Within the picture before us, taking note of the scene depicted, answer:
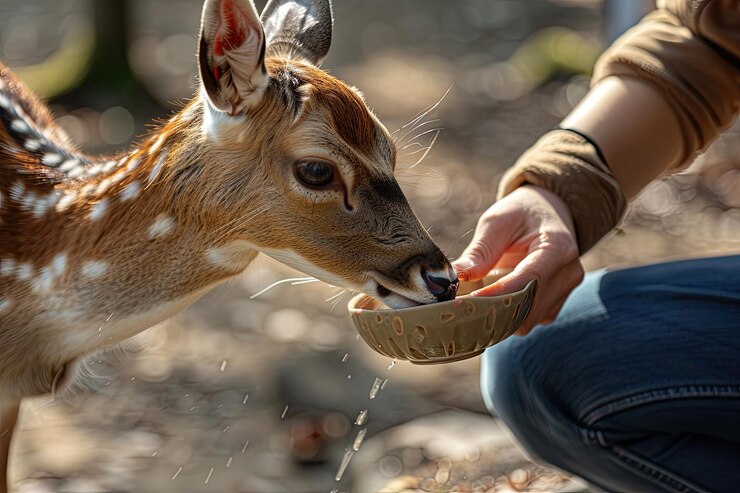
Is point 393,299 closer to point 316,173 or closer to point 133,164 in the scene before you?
point 316,173

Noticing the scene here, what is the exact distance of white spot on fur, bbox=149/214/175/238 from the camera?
9.02 ft

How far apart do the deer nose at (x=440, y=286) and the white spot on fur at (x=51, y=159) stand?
1.18m

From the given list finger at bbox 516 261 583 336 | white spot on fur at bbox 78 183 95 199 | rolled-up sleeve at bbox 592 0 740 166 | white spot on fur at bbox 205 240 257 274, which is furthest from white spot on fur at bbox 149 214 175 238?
rolled-up sleeve at bbox 592 0 740 166

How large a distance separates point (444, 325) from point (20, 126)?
4.73 ft

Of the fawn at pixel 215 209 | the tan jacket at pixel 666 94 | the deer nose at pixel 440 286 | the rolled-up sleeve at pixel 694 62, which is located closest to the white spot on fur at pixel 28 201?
the fawn at pixel 215 209

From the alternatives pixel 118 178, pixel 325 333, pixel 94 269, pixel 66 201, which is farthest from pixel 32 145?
pixel 325 333

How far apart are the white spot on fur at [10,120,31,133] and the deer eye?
39.5 inches

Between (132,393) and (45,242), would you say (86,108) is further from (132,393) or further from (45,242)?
(45,242)

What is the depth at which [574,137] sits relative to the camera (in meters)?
3.07

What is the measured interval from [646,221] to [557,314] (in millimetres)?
4269

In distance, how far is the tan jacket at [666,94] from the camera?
2979 mm

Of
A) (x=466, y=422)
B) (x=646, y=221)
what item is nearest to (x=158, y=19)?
(x=646, y=221)

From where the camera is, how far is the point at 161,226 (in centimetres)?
276

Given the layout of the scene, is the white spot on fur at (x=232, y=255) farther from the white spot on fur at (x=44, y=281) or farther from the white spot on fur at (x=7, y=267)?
the white spot on fur at (x=7, y=267)
